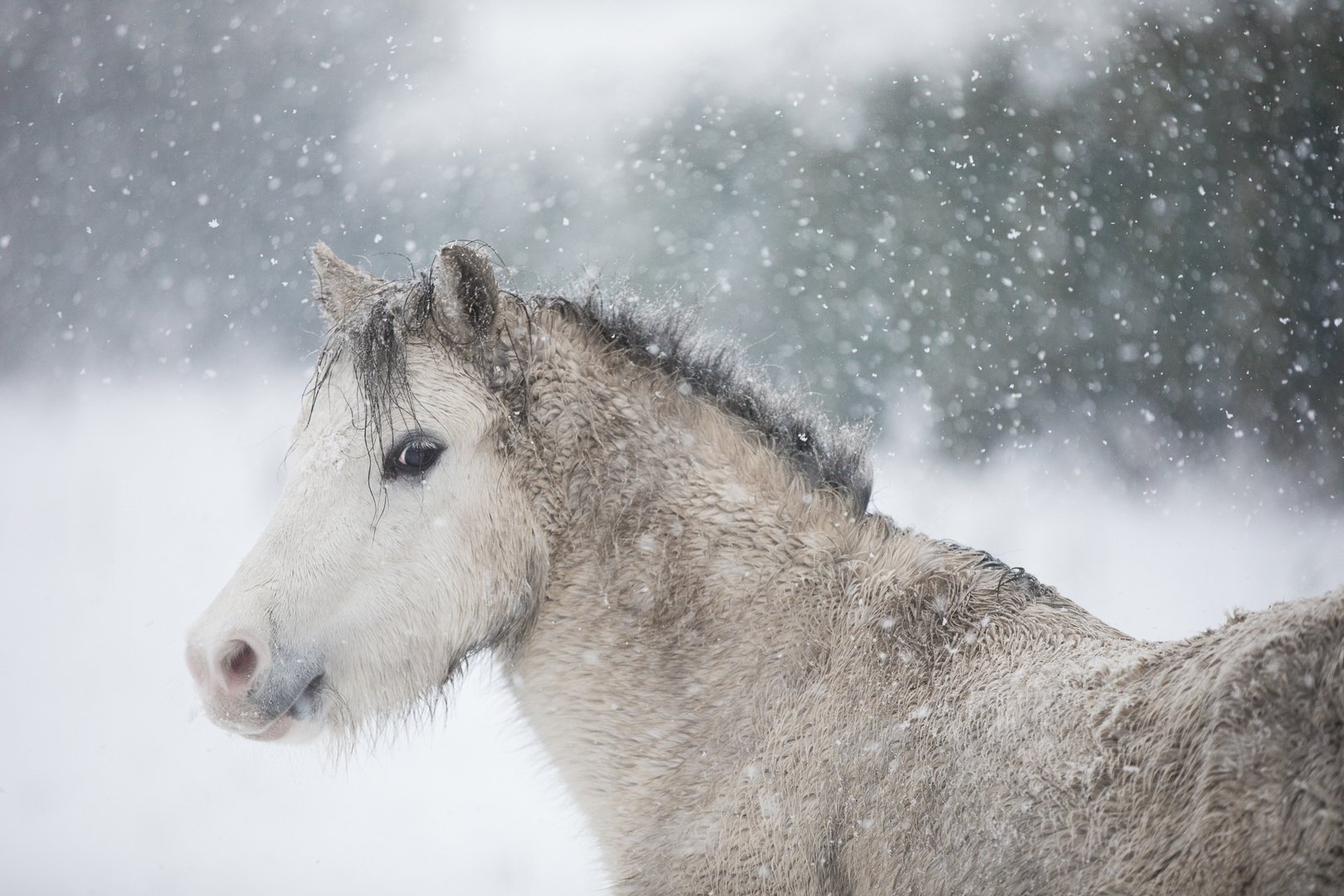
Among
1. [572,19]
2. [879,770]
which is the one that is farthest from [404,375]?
[572,19]

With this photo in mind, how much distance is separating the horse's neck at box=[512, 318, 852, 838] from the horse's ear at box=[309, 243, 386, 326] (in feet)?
2.26

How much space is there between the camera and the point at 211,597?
22.0 ft

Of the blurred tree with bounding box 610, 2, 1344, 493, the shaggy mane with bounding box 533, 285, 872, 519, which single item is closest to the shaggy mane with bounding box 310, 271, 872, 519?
the shaggy mane with bounding box 533, 285, 872, 519

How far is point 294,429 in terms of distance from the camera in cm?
209

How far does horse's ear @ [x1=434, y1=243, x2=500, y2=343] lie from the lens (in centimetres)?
194

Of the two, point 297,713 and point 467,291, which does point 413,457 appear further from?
point 297,713

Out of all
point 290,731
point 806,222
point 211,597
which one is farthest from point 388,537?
point 211,597

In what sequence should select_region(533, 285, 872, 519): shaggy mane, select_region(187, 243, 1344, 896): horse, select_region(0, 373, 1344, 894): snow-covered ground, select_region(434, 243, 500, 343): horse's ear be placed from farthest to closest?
select_region(0, 373, 1344, 894): snow-covered ground
select_region(533, 285, 872, 519): shaggy mane
select_region(434, 243, 500, 343): horse's ear
select_region(187, 243, 1344, 896): horse

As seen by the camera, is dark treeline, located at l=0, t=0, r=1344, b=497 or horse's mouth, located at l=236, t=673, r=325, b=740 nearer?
horse's mouth, located at l=236, t=673, r=325, b=740

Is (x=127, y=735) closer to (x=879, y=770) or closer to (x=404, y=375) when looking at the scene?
(x=404, y=375)

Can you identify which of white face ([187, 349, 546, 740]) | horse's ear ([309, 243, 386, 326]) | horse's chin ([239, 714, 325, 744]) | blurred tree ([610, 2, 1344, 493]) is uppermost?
blurred tree ([610, 2, 1344, 493])

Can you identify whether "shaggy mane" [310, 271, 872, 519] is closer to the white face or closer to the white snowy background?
the white face

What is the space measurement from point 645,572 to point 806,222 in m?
5.05

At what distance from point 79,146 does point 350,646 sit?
760 centimetres
